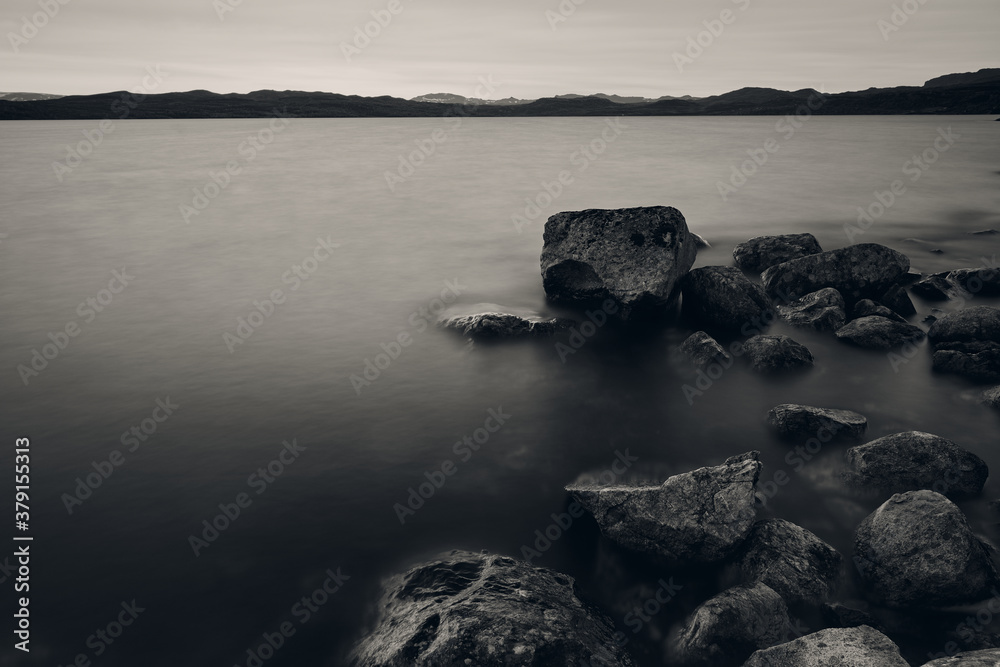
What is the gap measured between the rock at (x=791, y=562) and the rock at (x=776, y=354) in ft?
18.8

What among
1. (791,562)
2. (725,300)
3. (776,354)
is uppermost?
(725,300)

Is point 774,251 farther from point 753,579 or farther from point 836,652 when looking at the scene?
point 836,652

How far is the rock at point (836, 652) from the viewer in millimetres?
5719

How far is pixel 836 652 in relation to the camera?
19.1 feet

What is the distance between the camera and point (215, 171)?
162 ft

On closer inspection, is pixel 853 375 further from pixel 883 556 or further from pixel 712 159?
pixel 712 159

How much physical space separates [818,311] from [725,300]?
2.48m

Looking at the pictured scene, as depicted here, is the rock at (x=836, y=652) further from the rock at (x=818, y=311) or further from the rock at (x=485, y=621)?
the rock at (x=818, y=311)

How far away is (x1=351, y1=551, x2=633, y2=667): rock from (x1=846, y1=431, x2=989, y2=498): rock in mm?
4970

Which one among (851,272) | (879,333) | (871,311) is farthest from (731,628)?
(851,272)

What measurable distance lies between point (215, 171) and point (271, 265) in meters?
32.8

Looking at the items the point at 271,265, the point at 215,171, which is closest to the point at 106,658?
the point at 271,265

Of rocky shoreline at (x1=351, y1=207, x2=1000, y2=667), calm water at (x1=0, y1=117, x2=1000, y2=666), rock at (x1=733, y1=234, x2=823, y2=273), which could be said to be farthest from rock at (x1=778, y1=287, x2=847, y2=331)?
rock at (x1=733, y1=234, x2=823, y2=273)

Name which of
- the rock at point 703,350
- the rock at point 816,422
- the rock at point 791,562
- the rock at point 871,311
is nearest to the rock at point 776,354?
the rock at point 703,350
